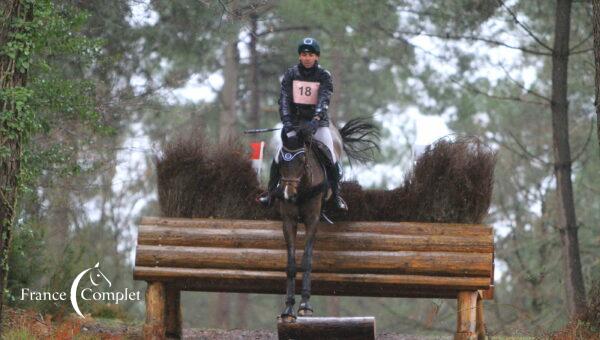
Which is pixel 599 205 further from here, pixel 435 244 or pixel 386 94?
pixel 435 244

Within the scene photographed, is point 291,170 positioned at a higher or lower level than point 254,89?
lower

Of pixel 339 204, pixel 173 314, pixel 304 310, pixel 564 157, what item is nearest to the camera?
pixel 304 310

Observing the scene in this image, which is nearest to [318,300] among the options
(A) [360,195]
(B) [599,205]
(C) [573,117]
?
(B) [599,205]

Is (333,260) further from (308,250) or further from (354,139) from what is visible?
(354,139)

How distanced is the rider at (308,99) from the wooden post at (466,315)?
1799 millimetres

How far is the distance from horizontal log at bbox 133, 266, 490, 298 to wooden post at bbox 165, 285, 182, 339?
0.60 m

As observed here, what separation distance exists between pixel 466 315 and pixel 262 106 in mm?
22746

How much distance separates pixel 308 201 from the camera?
1132cm

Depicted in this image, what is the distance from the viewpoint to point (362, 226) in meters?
12.0

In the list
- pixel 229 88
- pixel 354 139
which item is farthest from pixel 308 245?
pixel 229 88

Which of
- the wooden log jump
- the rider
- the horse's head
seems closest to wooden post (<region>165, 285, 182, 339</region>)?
the wooden log jump

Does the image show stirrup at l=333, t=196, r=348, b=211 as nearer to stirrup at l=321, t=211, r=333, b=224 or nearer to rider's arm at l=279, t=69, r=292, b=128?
stirrup at l=321, t=211, r=333, b=224

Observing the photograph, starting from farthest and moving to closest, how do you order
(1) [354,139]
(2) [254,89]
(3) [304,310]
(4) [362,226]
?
(2) [254,89] → (1) [354,139] → (4) [362,226] → (3) [304,310]

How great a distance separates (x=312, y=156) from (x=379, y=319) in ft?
94.0
